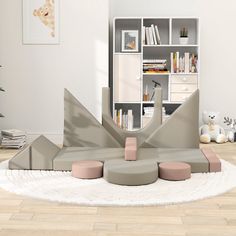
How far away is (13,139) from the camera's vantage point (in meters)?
5.08

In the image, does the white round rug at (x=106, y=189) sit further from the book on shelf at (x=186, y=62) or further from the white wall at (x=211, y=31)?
the white wall at (x=211, y=31)

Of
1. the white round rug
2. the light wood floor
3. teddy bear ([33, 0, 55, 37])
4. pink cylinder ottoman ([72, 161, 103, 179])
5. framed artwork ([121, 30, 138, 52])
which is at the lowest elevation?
the light wood floor

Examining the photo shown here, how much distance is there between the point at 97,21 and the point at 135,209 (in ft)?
10.2

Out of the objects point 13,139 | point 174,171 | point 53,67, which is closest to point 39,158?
point 174,171

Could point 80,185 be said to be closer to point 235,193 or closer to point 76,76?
point 235,193

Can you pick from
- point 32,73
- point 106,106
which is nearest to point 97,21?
point 32,73

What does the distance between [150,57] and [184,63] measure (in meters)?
0.48

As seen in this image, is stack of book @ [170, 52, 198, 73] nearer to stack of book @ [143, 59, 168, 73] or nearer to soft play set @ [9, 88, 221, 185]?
stack of book @ [143, 59, 168, 73]

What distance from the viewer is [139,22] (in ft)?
19.1

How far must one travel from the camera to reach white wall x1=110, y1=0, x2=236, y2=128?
5824 mm

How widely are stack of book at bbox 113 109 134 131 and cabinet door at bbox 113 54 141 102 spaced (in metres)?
0.21

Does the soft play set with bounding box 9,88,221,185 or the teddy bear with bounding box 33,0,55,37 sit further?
the teddy bear with bounding box 33,0,55,37

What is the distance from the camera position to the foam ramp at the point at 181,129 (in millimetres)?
4086

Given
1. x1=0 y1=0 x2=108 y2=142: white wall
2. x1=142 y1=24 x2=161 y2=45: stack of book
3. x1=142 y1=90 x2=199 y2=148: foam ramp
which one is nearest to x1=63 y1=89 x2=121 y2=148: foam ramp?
x1=142 y1=90 x2=199 y2=148: foam ramp
